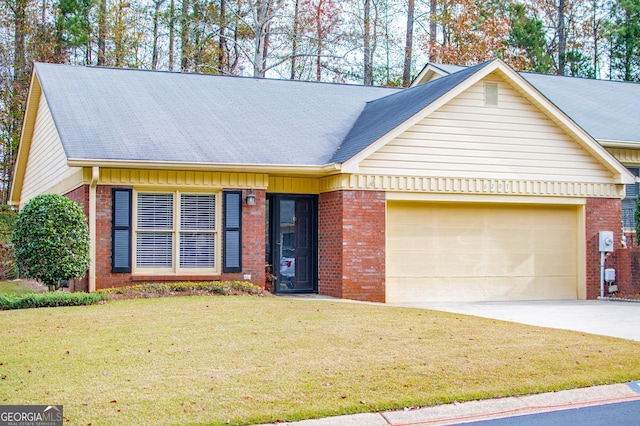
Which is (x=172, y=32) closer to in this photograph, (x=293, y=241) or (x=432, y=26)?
(x=432, y=26)

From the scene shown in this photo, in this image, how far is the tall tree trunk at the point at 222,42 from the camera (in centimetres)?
3653

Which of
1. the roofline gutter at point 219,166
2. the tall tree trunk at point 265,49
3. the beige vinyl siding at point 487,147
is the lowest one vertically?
the roofline gutter at point 219,166

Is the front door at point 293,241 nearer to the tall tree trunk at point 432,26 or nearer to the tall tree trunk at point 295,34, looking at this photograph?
the tall tree trunk at point 295,34

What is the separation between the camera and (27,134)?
79.4 feet

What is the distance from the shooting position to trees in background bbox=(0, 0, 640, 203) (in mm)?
36156

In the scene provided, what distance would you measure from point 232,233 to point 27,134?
1052 cm

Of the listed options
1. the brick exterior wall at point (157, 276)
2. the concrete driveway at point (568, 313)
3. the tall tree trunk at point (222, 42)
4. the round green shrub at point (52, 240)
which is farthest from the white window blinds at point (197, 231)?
the tall tree trunk at point (222, 42)

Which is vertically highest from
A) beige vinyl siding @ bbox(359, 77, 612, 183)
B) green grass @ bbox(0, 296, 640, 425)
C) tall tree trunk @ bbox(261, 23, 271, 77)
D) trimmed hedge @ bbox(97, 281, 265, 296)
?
tall tree trunk @ bbox(261, 23, 271, 77)

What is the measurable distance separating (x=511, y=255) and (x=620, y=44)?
1120 inches

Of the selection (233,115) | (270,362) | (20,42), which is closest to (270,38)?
(20,42)

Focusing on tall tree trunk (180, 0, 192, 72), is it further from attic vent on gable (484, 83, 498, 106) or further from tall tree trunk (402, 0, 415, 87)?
attic vent on gable (484, 83, 498, 106)

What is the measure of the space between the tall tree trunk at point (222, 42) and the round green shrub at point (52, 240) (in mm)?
22881

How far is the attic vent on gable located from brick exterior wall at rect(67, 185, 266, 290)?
5385 millimetres

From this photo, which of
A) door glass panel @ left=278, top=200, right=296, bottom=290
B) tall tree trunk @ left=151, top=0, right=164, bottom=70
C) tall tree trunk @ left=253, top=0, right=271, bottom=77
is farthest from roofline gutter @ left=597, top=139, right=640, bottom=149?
tall tree trunk @ left=151, top=0, right=164, bottom=70
